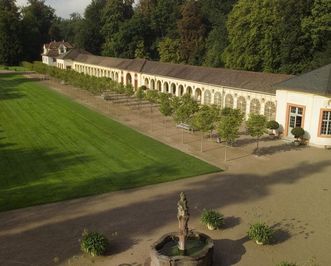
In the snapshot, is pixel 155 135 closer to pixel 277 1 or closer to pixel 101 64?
pixel 277 1

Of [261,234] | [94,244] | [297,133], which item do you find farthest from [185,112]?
[94,244]

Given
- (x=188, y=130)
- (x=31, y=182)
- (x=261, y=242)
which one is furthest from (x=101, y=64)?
(x=261, y=242)

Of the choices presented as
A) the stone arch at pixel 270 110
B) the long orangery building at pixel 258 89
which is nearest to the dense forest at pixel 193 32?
the long orangery building at pixel 258 89

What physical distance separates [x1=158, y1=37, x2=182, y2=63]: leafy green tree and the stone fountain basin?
76955 millimetres

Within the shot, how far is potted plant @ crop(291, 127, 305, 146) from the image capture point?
109ft

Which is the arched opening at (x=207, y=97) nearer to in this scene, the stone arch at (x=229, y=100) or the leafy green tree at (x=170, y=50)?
the stone arch at (x=229, y=100)

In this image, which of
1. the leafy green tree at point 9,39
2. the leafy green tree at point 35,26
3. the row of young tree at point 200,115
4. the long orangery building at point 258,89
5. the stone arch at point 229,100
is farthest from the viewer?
the leafy green tree at point 35,26

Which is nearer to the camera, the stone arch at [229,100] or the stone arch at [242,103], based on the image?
the stone arch at [242,103]

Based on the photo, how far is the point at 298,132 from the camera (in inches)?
1313

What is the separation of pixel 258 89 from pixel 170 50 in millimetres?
53459

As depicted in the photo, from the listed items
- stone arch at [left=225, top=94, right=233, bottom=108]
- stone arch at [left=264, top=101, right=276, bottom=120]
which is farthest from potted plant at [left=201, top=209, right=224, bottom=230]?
stone arch at [left=225, top=94, right=233, bottom=108]

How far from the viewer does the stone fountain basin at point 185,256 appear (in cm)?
1453

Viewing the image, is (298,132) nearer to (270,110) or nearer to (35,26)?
(270,110)

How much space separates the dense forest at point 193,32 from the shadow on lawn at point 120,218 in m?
33.1
